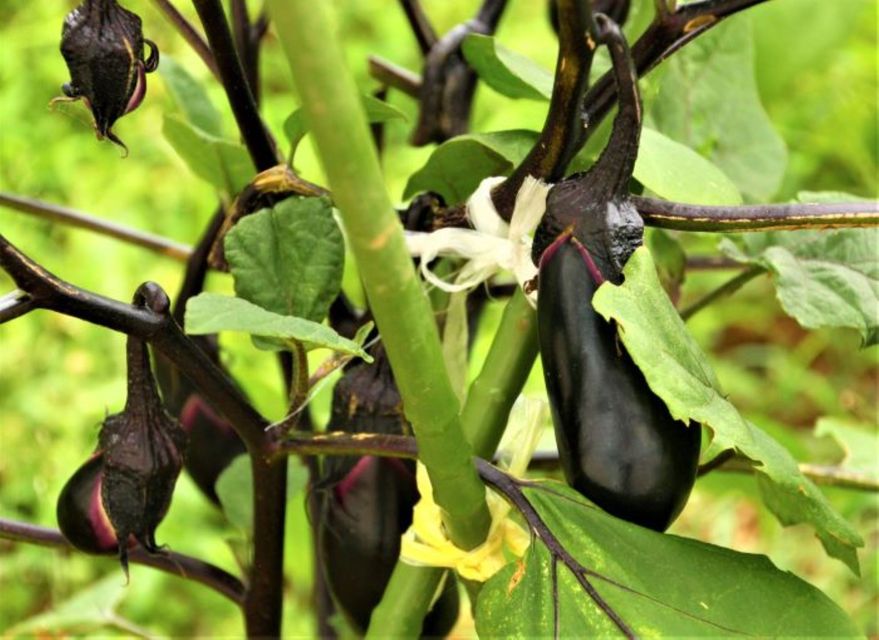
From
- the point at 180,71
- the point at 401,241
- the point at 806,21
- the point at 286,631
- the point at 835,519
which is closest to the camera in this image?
the point at 401,241

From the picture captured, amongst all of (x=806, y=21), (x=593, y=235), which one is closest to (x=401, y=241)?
(x=593, y=235)

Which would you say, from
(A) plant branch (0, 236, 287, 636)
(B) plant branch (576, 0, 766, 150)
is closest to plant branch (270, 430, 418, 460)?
(A) plant branch (0, 236, 287, 636)

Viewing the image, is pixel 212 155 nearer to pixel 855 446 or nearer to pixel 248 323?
pixel 248 323

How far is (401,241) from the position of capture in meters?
0.29

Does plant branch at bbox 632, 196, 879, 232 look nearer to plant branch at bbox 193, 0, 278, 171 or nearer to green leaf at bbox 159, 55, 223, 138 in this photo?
plant branch at bbox 193, 0, 278, 171

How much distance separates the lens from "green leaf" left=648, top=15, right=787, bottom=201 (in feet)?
2.00

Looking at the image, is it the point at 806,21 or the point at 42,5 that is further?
the point at 42,5

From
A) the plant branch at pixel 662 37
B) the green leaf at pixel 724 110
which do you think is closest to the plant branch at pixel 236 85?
the plant branch at pixel 662 37

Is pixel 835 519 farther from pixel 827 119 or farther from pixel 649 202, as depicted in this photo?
pixel 827 119

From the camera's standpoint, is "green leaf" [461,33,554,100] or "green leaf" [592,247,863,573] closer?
"green leaf" [592,247,863,573]

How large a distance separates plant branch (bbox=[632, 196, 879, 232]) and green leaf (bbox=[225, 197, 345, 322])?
0.34ft

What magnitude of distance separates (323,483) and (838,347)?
5.14 ft

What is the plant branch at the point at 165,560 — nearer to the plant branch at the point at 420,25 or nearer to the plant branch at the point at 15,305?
the plant branch at the point at 15,305

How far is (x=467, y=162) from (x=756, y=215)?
13 centimetres
